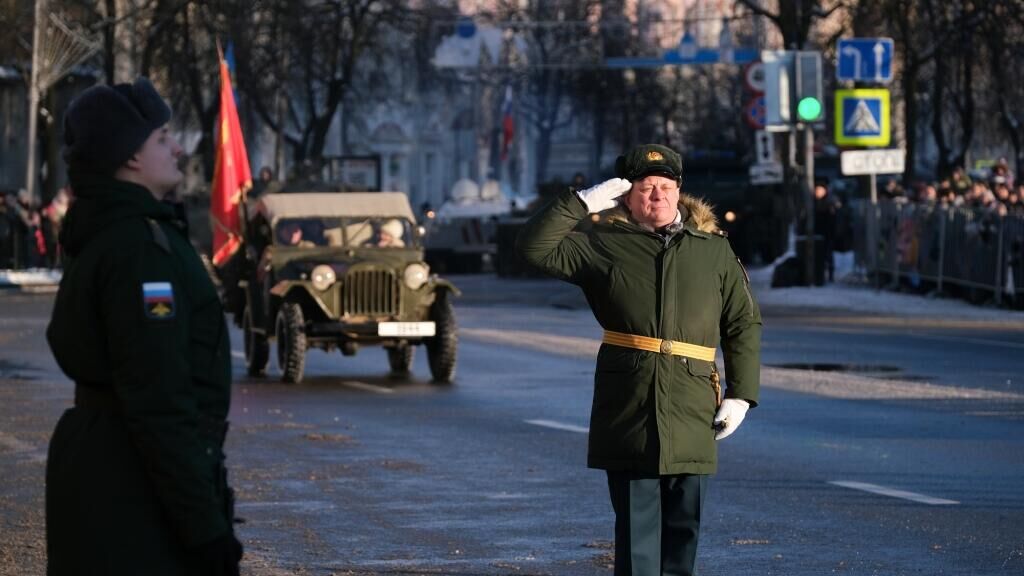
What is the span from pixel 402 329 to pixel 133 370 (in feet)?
48.7

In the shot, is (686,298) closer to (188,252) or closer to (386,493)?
(188,252)

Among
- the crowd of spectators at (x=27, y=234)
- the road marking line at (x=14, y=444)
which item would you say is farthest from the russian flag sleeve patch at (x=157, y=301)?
the crowd of spectators at (x=27, y=234)

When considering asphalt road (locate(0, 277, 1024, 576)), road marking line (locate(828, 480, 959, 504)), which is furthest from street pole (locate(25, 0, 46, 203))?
road marking line (locate(828, 480, 959, 504))

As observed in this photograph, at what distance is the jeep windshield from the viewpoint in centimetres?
2059

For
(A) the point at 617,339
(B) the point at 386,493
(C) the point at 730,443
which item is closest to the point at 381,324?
(C) the point at 730,443

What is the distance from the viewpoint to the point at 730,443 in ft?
45.0

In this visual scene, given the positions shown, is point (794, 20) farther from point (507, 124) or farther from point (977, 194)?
point (507, 124)

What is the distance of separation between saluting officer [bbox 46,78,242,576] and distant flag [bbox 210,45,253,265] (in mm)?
17281

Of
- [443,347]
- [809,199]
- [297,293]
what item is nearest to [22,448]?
[443,347]

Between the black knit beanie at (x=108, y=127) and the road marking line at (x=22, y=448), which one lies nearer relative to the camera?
the black knit beanie at (x=108, y=127)

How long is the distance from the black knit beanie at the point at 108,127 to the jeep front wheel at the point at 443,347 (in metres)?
14.4

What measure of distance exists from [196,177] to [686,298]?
6399 centimetres

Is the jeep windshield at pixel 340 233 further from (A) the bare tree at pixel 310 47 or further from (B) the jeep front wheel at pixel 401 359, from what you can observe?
(A) the bare tree at pixel 310 47

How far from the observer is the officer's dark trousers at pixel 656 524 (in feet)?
21.5
